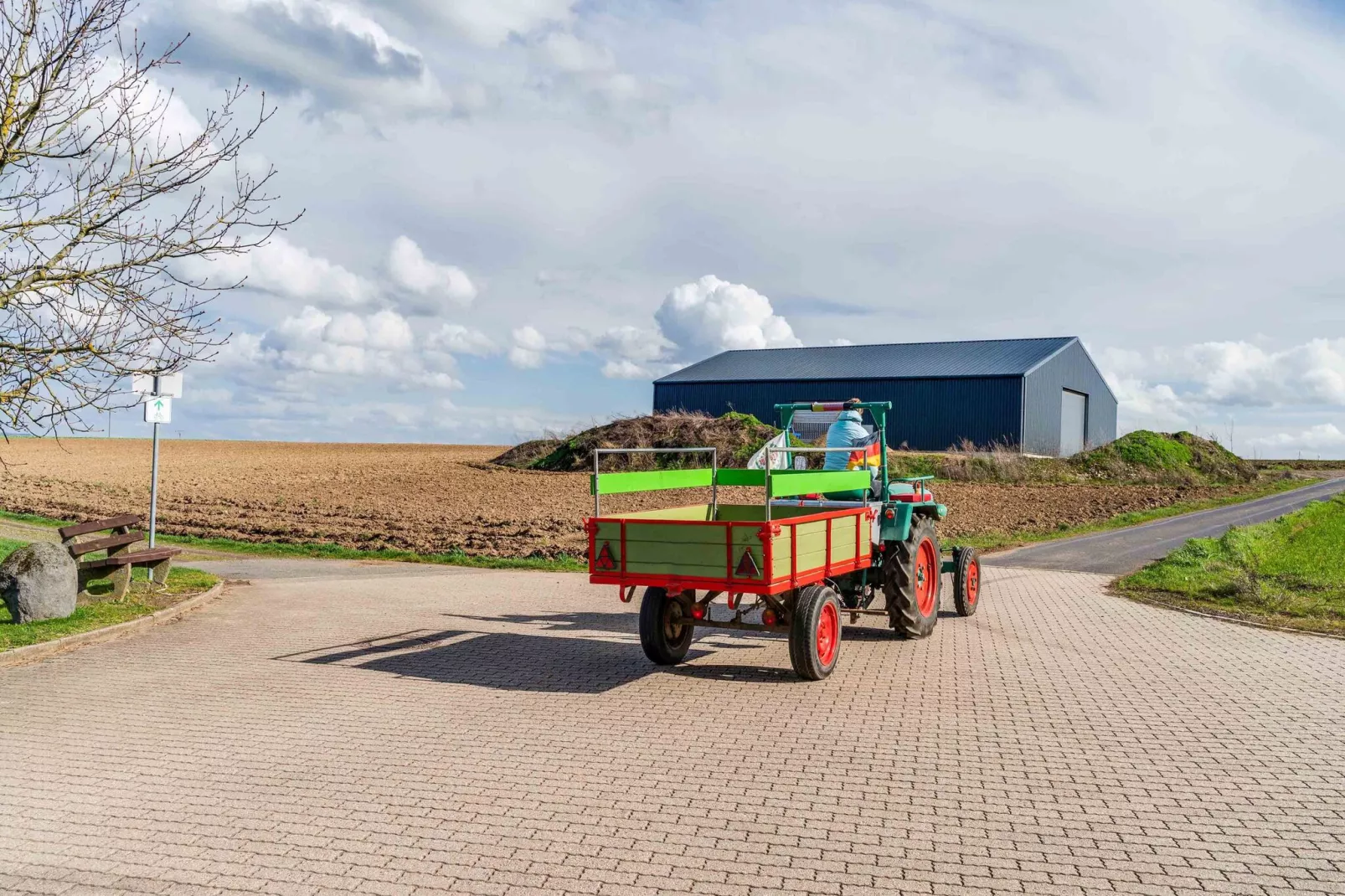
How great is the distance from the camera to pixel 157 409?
13695mm

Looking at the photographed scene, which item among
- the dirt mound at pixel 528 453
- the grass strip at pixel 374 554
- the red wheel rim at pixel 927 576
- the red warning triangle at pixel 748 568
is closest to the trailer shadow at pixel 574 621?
the red wheel rim at pixel 927 576

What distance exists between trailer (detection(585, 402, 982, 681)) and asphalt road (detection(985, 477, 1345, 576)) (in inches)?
299

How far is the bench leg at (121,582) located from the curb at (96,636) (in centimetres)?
71

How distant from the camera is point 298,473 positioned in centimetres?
3778

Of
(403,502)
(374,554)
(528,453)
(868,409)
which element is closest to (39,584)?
(374,554)

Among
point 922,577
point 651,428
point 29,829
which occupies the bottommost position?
point 29,829

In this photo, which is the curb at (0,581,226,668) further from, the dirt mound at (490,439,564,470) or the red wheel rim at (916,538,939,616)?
the dirt mound at (490,439,564,470)

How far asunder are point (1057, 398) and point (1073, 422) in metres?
3.19

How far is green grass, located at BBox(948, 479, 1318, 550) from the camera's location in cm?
2069

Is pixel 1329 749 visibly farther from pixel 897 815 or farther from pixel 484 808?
pixel 484 808

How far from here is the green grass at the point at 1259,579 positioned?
1253 cm

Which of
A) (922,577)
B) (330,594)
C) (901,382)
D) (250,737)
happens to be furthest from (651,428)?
(250,737)

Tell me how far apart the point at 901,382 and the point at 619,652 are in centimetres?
3589

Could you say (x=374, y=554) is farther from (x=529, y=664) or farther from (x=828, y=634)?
(x=828, y=634)
